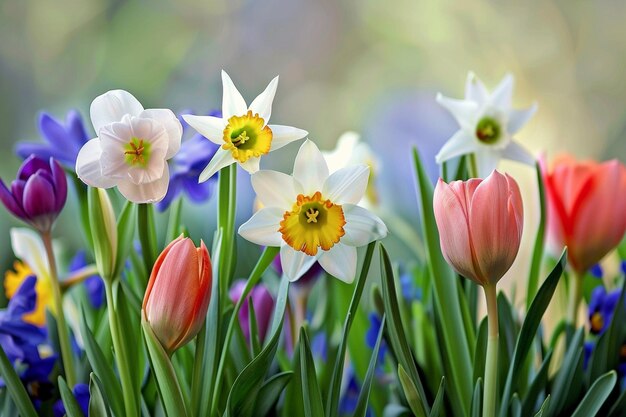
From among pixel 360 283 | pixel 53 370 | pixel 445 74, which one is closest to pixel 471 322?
pixel 360 283

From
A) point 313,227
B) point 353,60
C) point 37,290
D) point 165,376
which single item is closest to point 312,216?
point 313,227

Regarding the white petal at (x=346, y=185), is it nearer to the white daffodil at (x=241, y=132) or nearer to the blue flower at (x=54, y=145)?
the white daffodil at (x=241, y=132)

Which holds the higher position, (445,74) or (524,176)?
(445,74)

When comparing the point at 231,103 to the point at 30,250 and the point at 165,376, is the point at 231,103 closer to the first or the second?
the point at 165,376

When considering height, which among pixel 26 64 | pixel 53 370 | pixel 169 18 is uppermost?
pixel 169 18

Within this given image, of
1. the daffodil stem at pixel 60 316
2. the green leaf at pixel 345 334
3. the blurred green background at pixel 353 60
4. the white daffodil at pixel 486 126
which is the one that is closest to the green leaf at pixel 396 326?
the green leaf at pixel 345 334

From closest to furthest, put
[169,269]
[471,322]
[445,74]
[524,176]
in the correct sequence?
[169,269], [471,322], [524,176], [445,74]

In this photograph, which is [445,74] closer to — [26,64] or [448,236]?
[26,64]
